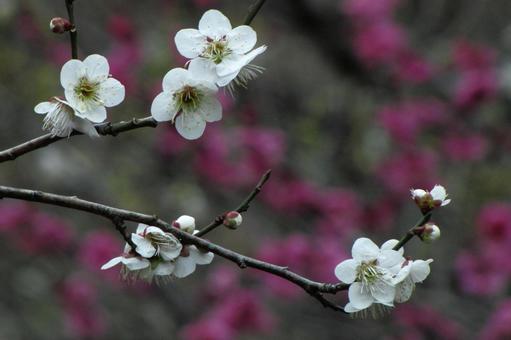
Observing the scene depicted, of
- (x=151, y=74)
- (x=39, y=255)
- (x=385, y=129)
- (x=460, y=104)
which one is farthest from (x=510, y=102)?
(x=39, y=255)

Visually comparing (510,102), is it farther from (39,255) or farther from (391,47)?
(39,255)

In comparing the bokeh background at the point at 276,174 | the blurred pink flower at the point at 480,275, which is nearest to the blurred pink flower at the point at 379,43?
the bokeh background at the point at 276,174

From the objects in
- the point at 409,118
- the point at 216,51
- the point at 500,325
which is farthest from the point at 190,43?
the point at 409,118

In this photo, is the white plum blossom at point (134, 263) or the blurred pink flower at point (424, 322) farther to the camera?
the blurred pink flower at point (424, 322)

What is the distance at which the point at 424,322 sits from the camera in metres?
2.95

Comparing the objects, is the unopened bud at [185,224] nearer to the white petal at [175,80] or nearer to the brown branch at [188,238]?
the brown branch at [188,238]

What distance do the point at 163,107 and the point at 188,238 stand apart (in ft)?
0.55

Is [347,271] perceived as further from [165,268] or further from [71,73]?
[71,73]

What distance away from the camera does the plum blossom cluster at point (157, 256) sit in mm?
1010

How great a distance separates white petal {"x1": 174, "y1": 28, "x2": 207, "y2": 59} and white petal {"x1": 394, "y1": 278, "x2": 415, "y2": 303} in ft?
1.26

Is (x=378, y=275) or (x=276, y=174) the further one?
(x=276, y=174)

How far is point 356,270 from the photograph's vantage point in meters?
1.02

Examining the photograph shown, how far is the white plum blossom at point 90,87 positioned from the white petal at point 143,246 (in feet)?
0.52

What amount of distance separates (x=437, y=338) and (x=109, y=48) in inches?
79.2
